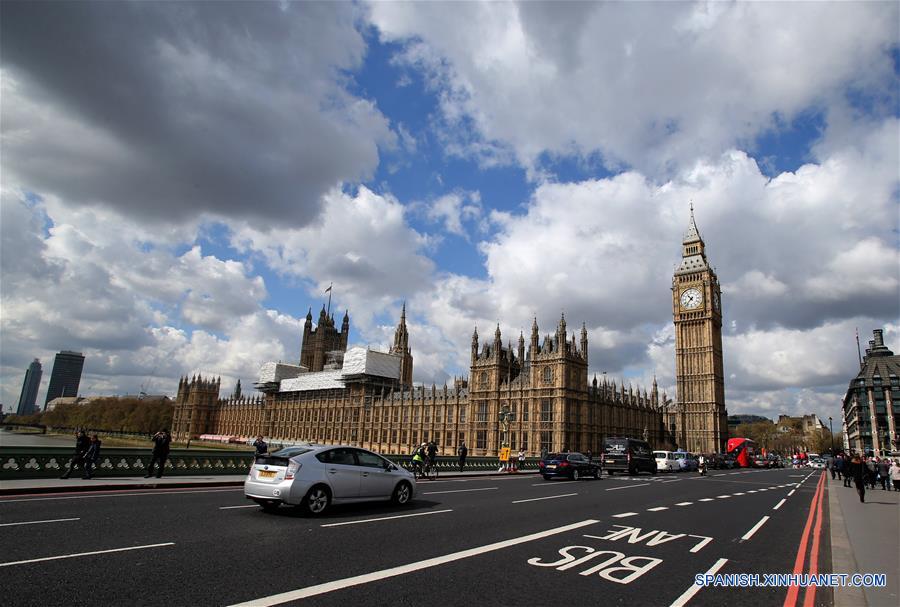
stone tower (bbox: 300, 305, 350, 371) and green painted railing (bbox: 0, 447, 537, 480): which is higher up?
stone tower (bbox: 300, 305, 350, 371)

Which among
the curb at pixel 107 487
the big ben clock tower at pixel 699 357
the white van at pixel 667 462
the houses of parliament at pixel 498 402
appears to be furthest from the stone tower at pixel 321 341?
the curb at pixel 107 487

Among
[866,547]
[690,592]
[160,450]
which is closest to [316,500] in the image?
[690,592]

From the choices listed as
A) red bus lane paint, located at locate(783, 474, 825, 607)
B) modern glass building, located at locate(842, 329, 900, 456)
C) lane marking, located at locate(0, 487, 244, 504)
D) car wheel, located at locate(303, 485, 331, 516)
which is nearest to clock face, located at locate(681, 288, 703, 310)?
modern glass building, located at locate(842, 329, 900, 456)

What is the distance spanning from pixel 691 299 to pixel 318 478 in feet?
320

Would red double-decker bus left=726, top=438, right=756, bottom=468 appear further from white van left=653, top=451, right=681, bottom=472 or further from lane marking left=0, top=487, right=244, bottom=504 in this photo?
lane marking left=0, top=487, right=244, bottom=504

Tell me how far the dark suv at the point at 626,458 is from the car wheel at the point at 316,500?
2941 centimetres

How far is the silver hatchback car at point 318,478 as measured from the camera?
1205cm

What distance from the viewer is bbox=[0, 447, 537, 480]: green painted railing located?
17906 mm

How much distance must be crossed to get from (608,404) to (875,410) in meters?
75.0

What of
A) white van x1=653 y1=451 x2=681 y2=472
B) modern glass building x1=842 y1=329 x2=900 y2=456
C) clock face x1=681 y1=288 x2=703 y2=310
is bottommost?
white van x1=653 y1=451 x2=681 y2=472

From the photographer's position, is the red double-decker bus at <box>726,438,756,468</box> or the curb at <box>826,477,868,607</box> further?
the red double-decker bus at <box>726,438,756,468</box>

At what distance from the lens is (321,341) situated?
14975 cm

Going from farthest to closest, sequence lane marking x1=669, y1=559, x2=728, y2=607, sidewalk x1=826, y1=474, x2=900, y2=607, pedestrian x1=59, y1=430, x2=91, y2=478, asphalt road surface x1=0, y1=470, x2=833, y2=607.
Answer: pedestrian x1=59, y1=430, x2=91, y2=478
sidewalk x1=826, y1=474, x2=900, y2=607
lane marking x1=669, y1=559, x2=728, y2=607
asphalt road surface x1=0, y1=470, x2=833, y2=607

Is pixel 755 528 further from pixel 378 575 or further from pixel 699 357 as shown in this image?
pixel 699 357
